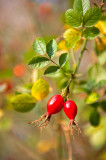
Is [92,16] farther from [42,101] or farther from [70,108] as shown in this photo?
[42,101]

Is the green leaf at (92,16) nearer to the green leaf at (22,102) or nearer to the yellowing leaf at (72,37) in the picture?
the yellowing leaf at (72,37)

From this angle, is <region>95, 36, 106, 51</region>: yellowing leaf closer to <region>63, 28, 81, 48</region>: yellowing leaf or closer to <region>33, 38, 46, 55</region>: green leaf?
<region>63, 28, 81, 48</region>: yellowing leaf

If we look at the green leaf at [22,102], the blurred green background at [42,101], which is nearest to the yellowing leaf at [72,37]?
the blurred green background at [42,101]

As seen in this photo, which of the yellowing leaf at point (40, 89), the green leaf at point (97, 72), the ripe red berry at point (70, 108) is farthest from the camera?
the green leaf at point (97, 72)

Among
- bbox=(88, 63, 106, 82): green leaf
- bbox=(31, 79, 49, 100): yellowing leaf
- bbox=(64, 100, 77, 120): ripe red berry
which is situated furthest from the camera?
bbox=(88, 63, 106, 82): green leaf

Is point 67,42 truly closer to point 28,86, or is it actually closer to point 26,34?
point 28,86

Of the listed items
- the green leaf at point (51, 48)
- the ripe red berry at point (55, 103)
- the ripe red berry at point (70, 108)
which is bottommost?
the ripe red berry at point (70, 108)

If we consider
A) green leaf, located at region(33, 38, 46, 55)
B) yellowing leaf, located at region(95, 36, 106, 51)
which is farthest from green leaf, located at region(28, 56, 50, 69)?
yellowing leaf, located at region(95, 36, 106, 51)
